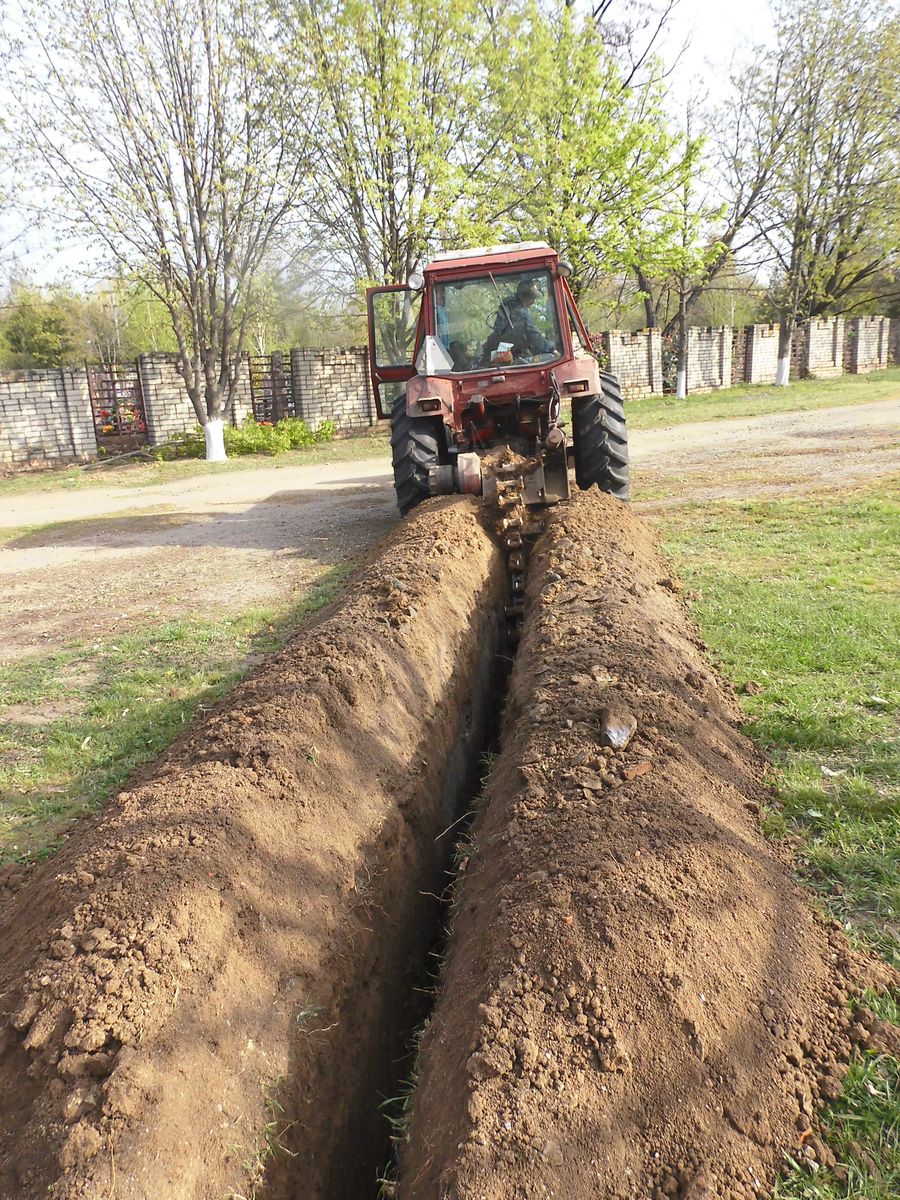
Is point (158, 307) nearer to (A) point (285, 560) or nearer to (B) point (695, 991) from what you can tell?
(A) point (285, 560)

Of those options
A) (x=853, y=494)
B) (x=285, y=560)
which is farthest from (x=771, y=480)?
(x=285, y=560)

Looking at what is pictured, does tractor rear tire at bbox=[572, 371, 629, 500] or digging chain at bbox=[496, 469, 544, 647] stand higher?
tractor rear tire at bbox=[572, 371, 629, 500]

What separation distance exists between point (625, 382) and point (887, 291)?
759 inches

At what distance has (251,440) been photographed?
57.5 feet

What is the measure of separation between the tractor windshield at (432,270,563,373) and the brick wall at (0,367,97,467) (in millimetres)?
12310

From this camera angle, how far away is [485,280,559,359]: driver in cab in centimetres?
712

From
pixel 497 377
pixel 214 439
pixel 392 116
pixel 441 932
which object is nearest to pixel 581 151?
pixel 392 116

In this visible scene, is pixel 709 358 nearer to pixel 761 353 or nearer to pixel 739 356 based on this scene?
pixel 739 356

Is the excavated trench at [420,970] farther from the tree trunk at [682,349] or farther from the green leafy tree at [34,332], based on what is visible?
the green leafy tree at [34,332]

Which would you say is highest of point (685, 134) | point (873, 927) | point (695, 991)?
point (685, 134)

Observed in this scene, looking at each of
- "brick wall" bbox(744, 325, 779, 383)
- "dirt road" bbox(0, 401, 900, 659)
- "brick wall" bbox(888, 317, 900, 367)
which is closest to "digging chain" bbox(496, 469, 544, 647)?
"dirt road" bbox(0, 401, 900, 659)

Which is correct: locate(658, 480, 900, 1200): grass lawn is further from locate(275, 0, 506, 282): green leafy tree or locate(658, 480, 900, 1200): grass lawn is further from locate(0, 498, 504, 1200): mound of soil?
locate(275, 0, 506, 282): green leafy tree

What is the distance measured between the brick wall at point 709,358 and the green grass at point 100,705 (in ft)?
74.4

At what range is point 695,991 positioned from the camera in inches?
73.0
